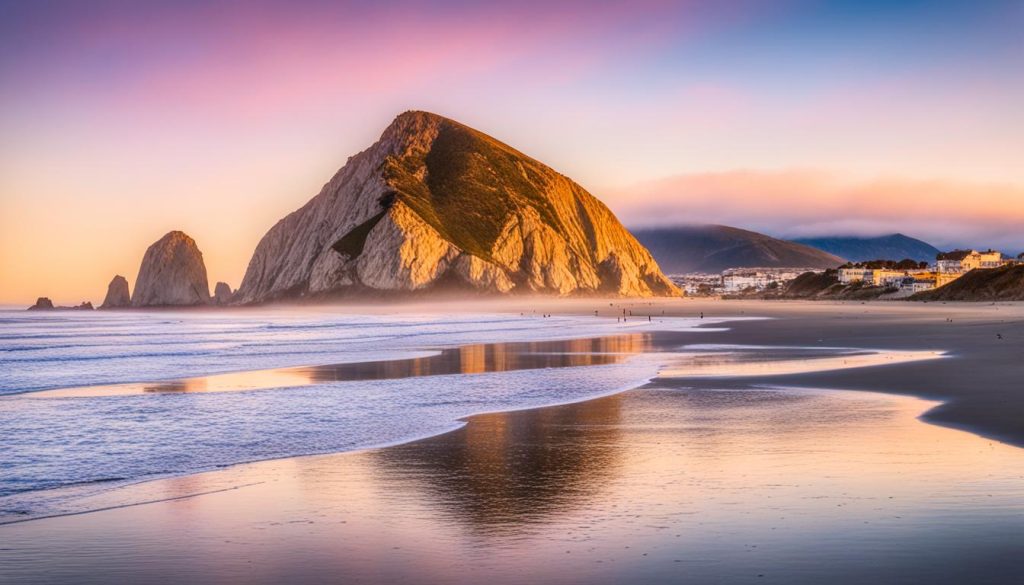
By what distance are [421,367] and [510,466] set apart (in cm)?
1945

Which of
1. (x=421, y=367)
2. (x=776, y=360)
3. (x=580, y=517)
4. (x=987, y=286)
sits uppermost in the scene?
(x=987, y=286)

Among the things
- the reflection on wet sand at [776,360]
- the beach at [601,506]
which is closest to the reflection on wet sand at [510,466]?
the beach at [601,506]

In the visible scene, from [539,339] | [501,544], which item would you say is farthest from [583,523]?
[539,339]

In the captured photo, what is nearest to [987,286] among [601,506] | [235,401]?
[235,401]

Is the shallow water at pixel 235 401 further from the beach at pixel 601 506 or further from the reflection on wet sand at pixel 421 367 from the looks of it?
the beach at pixel 601 506

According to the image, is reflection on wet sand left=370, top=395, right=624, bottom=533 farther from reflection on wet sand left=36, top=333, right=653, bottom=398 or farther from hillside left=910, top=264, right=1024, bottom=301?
hillside left=910, top=264, right=1024, bottom=301

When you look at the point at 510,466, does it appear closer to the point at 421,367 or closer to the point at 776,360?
the point at 421,367

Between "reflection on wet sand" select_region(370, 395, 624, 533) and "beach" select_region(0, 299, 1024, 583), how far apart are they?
0.05m

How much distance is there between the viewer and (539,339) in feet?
172

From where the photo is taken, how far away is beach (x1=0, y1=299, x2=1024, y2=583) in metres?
7.91

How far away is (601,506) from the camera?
403 inches

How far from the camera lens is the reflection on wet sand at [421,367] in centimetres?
2545

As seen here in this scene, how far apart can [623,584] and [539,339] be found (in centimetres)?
4511

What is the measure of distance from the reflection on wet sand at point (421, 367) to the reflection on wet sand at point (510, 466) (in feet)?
36.5
